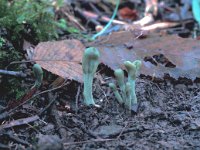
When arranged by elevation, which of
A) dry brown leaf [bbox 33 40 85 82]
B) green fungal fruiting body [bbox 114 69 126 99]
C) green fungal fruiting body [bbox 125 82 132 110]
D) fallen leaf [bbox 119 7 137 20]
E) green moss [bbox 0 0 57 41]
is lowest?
green fungal fruiting body [bbox 125 82 132 110]

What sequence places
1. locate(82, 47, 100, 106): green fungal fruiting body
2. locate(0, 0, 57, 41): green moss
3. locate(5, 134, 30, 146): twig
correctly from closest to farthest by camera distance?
1. locate(5, 134, 30, 146): twig
2. locate(82, 47, 100, 106): green fungal fruiting body
3. locate(0, 0, 57, 41): green moss

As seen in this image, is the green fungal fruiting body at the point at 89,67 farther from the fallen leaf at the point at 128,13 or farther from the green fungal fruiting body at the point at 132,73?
the fallen leaf at the point at 128,13

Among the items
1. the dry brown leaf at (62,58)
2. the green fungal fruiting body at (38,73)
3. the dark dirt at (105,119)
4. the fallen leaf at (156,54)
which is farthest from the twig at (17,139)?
the fallen leaf at (156,54)

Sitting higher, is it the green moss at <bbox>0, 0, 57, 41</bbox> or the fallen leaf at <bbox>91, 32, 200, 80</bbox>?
the green moss at <bbox>0, 0, 57, 41</bbox>

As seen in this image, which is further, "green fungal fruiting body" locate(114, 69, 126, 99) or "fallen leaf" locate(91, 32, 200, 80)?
"fallen leaf" locate(91, 32, 200, 80)

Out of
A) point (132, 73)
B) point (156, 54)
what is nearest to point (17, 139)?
point (132, 73)

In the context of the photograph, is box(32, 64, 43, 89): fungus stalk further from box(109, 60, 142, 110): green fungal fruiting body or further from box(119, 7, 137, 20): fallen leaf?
box(119, 7, 137, 20): fallen leaf

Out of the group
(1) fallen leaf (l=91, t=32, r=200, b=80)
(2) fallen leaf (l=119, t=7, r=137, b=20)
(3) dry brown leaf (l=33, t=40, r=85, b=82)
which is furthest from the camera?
(2) fallen leaf (l=119, t=7, r=137, b=20)

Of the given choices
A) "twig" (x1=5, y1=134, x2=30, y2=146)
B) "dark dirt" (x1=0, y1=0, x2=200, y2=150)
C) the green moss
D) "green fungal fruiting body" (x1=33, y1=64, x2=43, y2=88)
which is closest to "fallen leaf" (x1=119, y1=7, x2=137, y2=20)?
the green moss
